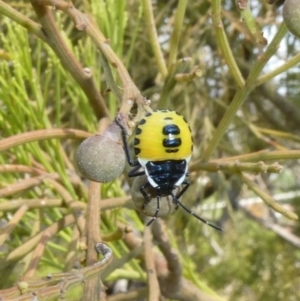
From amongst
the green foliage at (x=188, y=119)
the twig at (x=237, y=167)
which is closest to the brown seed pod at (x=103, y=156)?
the green foliage at (x=188, y=119)

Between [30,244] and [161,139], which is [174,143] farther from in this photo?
[30,244]

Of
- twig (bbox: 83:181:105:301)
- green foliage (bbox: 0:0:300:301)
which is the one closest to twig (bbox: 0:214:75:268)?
green foliage (bbox: 0:0:300:301)

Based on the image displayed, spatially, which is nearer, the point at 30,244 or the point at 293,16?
the point at 293,16

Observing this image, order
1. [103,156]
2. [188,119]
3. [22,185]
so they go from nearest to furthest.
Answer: [103,156]
[22,185]
[188,119]

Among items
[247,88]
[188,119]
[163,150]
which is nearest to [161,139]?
[163,150]

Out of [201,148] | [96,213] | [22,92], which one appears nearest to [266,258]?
[201,148]

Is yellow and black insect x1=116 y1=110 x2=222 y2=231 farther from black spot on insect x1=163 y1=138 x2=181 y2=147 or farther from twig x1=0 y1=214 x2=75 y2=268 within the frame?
twig x1=0 y1=214 x2=75 y2=268

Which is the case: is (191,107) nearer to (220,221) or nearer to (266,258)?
(220,221)
